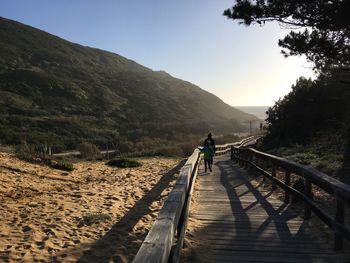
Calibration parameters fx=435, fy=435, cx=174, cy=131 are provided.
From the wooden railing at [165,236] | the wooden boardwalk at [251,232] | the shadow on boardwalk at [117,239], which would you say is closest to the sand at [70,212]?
the shadow on boardwalk at [117,239]

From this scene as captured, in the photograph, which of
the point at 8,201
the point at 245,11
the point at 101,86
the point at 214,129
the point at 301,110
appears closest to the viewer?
the point at 8,201

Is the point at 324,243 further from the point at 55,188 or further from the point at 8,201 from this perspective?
the point at 55,188

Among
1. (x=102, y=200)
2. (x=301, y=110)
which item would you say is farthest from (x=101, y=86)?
(x=102, y=200)

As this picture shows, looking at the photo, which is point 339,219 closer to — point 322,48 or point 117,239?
point 117,239

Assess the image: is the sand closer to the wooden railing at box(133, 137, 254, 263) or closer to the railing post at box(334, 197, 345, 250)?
the wooden railing at box(133, 137, 254, 263)

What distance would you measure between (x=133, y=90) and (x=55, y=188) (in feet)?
294

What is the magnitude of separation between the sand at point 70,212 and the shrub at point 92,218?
7cm

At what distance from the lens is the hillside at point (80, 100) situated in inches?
2154

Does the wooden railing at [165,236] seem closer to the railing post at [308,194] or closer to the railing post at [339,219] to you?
the railing post at [339,219]

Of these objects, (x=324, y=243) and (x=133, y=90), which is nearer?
(x=324, y=243)

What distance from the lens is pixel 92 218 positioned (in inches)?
328

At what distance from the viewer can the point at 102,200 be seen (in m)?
10.4

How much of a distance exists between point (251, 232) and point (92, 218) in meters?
3.11

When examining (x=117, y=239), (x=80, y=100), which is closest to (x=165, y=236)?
(x=117, y=239)
